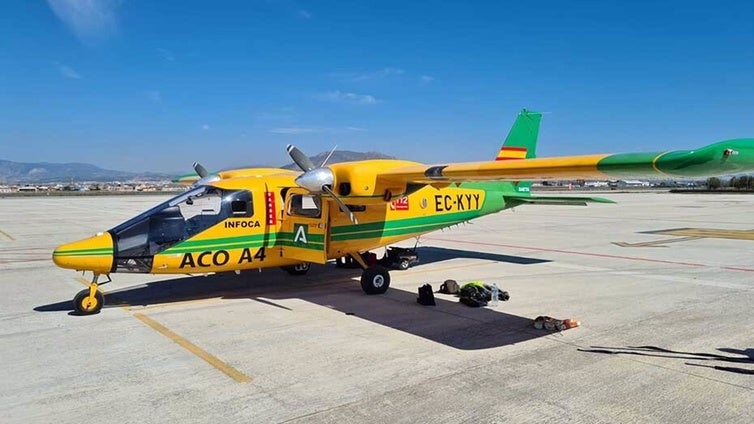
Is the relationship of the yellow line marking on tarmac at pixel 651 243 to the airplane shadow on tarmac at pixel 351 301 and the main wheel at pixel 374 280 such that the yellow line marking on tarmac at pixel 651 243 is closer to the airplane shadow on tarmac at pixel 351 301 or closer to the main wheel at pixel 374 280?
the airplane shadow on tarmac at pixel 351 301

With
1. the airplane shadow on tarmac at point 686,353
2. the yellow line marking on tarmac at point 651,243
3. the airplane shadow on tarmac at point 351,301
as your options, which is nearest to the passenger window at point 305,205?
the airplane shadow on tarmac at point 351,301

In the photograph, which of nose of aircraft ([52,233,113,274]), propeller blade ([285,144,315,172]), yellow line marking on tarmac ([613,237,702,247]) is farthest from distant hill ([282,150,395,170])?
yellow line marking on tarmac ([613,237,702,247])

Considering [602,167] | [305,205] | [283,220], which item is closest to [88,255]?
[283,220]

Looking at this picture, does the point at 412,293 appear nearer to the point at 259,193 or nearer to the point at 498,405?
the point at 259,193

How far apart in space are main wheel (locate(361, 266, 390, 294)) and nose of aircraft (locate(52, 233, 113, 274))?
16.8ft

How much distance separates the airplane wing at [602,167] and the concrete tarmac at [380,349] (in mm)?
2570

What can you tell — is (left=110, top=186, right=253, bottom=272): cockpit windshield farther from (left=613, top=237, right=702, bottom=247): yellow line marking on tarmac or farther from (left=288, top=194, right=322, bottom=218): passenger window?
(left=613, top=237, right=702, bottom=247): yellow line marking on tarmac

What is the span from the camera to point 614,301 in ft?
35.0

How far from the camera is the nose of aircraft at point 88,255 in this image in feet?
30.9

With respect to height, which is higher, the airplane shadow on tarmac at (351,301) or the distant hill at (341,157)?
the distant hill at (341,157)

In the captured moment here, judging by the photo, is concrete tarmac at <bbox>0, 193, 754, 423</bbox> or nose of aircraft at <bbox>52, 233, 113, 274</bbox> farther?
nose of aircraft at <bbox>52, 233, 113, 274</bbox>

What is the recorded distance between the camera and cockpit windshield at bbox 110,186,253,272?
9.89 metres

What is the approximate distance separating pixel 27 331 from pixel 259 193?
490cm

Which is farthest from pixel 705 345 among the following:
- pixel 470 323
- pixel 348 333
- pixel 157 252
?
pixel 157 252
